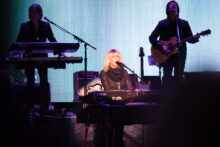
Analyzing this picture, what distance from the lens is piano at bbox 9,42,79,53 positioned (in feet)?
11.6

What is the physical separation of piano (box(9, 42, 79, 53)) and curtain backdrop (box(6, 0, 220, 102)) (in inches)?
123

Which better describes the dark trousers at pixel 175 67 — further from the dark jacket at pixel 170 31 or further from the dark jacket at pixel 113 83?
the dark jacket at pixel 113 83

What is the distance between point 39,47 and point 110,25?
355cm

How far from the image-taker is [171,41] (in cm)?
469

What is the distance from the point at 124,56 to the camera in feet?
22.6

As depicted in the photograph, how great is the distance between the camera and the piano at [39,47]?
3.52m

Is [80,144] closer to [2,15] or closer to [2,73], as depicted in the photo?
[2,73]

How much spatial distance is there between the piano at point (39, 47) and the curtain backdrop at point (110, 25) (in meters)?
3.13

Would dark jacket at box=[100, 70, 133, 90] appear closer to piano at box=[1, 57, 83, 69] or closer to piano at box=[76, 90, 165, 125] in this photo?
piano at box=[1, 57, 83, 69]

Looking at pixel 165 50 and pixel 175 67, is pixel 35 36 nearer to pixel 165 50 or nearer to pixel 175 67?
pixel 165 50

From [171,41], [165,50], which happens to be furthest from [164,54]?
[171,41]

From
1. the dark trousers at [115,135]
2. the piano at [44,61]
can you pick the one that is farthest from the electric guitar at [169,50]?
the dark trousers at [115,135]

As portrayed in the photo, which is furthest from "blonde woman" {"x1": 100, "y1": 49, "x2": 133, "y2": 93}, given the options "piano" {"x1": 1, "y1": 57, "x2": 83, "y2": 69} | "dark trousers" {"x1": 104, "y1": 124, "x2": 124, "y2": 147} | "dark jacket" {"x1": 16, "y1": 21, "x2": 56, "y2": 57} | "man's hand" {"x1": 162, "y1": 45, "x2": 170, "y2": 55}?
"dark trousers" {"x1": 104, "y1": 124, "x2": 124, "y2": 147}

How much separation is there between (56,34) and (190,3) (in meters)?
3.45
